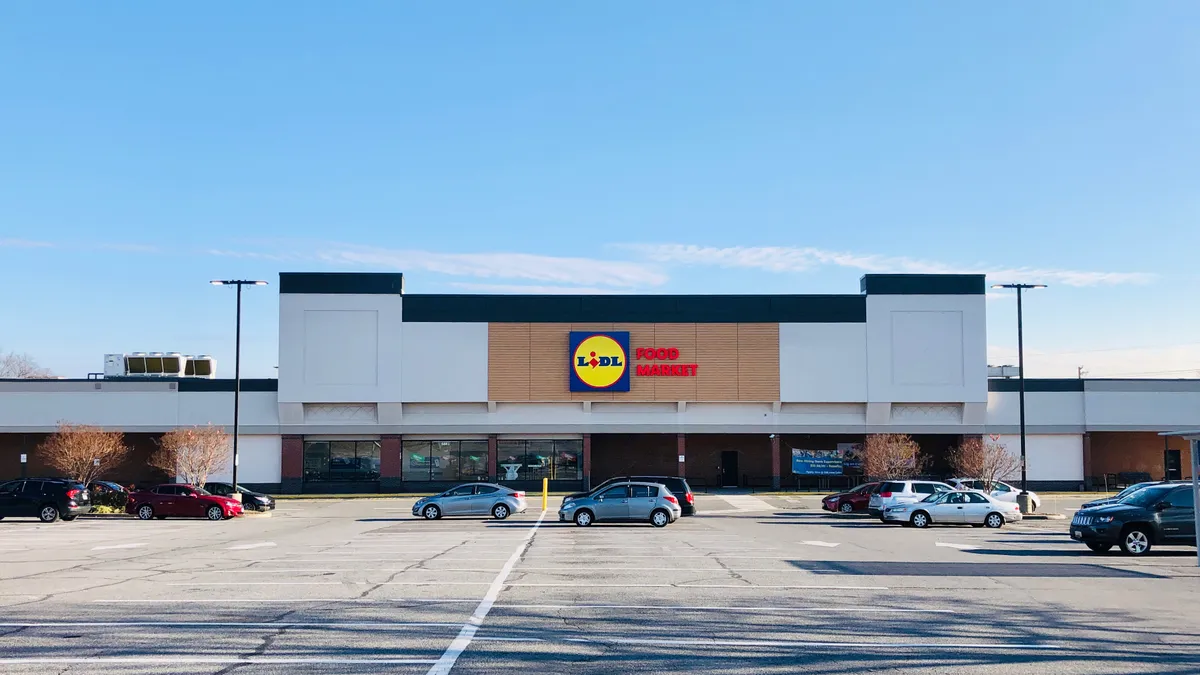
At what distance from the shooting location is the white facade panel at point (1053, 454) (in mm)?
60844

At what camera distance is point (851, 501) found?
4091cm

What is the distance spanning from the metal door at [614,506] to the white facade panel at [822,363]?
2896 centimetres

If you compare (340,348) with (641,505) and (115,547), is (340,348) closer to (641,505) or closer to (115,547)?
(641,505)

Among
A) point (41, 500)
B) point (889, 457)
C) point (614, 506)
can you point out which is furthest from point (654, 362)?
point (41, 500)

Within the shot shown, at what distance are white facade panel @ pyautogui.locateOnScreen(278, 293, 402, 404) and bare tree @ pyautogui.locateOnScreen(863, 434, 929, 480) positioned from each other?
2654cm

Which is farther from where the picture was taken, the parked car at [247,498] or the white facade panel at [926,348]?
the white facade panel at [926,348]

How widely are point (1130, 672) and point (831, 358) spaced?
5066 centimetres

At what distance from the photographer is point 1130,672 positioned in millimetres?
10281

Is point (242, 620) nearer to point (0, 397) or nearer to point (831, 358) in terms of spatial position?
point (831, 358)

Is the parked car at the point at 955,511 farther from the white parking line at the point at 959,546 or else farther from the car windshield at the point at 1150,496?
the car windshield at the point at 1150,496

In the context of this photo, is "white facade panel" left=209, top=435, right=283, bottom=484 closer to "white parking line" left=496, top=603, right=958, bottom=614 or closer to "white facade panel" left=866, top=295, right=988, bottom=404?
"white facade panel" left=866, top=295, right=988, bottom=404

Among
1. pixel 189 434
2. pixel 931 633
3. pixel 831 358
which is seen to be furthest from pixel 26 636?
pixel 831 358

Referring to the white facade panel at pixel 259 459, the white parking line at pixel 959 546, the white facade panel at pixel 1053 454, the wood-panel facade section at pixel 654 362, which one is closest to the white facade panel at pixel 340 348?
the white facade panel at pixel 259 459

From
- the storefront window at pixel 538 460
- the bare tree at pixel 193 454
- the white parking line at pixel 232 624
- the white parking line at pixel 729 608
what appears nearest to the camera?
the white parking line at pixel 232 624
